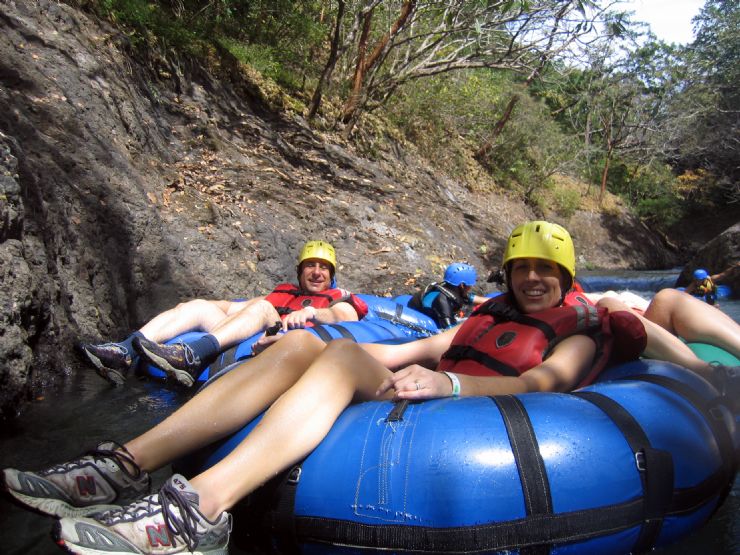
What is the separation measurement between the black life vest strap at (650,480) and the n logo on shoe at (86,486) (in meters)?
1.81

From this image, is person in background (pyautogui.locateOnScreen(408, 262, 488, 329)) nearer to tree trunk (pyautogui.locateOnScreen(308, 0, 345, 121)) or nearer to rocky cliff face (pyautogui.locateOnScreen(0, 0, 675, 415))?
rocky cliff face (pyautogui.locateOnScreen(0, 0, 675, 415))

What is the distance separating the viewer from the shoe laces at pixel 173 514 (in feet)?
5.48

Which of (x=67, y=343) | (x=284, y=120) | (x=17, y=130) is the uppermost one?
(x=284, y=120)

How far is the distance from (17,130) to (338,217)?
439 cm

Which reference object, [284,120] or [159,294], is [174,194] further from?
[284,120]

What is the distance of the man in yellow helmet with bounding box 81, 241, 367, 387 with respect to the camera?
11.8 ft

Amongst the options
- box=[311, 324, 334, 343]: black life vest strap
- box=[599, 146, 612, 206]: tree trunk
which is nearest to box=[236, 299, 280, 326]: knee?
box=[311, 324, 334, 343]: black life vest strap

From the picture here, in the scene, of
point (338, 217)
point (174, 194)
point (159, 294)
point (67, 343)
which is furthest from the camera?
point (338, 217)

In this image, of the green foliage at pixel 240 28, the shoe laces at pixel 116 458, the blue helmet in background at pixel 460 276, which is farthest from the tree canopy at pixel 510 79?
the shoe laces at pixel 116 458

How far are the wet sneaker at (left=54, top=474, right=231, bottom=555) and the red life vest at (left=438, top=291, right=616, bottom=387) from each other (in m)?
1.26

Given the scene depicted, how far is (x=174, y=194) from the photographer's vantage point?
6.29 meters

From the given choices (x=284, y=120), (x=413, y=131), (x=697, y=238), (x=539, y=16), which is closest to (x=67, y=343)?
(x=284, y=120)

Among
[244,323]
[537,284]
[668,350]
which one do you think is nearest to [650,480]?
[537,284]

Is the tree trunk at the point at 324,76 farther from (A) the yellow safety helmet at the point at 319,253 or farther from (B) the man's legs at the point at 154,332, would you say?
(B) the man's legs at the point at 154,332
